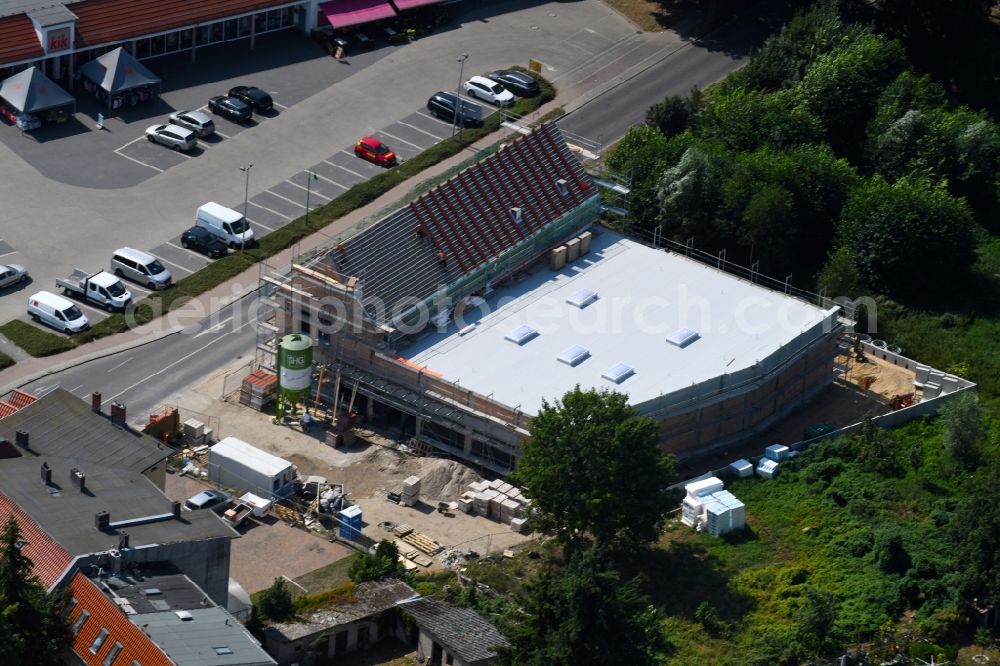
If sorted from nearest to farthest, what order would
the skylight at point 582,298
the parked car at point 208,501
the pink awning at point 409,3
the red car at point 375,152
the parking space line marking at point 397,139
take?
the parked car at point 208,501, the skylight at point 582,298, the red car at point 375,152, the parking space line marking at point 397,139, the pink awning at point 409,3

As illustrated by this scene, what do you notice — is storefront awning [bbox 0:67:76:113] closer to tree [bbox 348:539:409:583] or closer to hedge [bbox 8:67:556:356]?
hedge [bbox 8:67:556:356]

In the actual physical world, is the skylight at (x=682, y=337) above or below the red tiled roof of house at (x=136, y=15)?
below

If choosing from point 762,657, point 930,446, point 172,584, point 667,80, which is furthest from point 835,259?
point 172,584

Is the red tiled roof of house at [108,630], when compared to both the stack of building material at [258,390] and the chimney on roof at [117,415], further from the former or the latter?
the stack of building material at [258,390]

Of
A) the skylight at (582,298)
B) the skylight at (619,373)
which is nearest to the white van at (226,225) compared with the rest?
the skylight at (582,298)

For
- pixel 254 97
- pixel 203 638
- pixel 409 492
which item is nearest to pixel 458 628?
pixel 409 492

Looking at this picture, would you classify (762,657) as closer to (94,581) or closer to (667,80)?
(94,581)

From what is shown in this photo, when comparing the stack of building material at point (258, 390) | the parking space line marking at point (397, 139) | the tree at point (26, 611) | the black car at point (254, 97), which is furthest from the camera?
the black car at point (254, 97)
